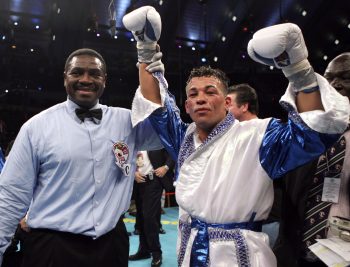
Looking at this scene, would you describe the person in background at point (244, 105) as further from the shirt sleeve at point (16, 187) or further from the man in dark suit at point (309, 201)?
the shirt sleeve at point (16, 187)

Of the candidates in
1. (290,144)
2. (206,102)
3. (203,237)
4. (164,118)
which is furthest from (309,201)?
(164,118)

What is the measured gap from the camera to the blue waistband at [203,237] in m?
1.31

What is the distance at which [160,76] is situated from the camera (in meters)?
1.68

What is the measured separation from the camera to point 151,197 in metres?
3.72

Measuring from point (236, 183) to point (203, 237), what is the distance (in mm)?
229

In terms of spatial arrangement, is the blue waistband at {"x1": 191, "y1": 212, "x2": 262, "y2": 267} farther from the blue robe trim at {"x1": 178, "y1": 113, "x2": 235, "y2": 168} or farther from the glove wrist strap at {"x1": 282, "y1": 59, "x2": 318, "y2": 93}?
the glove wrist strap at {"x1": 282, "y1": 59, "x2": 318, "y2": 93}

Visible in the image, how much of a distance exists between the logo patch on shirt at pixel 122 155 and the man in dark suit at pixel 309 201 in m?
0.68

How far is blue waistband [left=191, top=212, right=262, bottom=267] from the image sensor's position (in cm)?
131

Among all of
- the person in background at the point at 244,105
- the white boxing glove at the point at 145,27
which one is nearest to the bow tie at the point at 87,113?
the white boxing glove at the point at 145,27

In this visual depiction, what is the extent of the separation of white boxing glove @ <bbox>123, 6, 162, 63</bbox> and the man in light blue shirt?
0.77 feet

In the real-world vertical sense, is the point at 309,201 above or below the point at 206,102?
below

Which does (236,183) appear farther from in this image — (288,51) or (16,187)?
(16,187)

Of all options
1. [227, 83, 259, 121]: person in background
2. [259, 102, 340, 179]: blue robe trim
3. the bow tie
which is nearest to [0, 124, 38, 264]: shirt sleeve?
the bow tie

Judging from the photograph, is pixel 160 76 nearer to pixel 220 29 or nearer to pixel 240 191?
pixel 240 191
